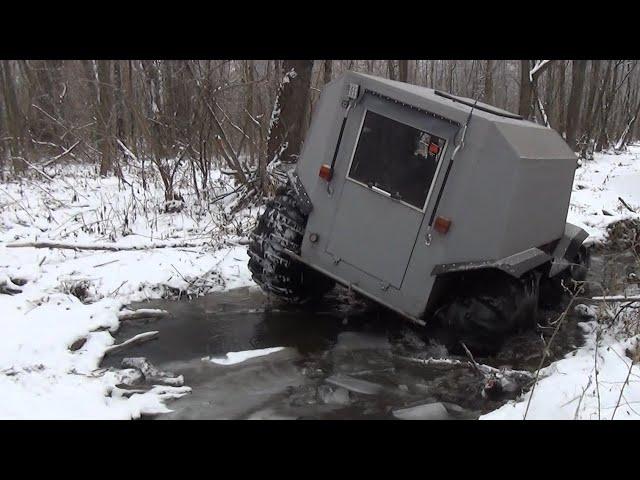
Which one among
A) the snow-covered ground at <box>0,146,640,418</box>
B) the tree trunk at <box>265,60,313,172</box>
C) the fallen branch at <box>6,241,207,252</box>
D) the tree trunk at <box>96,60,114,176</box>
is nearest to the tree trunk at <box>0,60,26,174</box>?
the tree trunk at <box>96,60,114,176</box>

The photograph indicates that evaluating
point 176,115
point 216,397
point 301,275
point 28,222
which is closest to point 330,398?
point 216,397

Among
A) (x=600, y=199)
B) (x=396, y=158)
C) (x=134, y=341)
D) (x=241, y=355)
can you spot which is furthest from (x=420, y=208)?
(x=600, y=199)

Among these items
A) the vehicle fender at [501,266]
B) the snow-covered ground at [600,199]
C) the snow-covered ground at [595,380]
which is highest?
the vehicle fender at [501,266]

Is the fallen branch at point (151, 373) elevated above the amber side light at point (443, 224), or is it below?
below

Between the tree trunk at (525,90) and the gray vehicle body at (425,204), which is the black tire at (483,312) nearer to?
the gray vehicle body at (425,204)

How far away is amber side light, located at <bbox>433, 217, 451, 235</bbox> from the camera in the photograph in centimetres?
496

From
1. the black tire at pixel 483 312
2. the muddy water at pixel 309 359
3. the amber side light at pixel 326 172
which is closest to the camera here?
the muddy water at pixel 309 359

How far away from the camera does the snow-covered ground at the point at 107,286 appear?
3840mm

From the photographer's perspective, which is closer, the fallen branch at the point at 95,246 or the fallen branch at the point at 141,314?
the fallen branch at the point at 141,314

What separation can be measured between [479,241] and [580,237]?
2.93 meters

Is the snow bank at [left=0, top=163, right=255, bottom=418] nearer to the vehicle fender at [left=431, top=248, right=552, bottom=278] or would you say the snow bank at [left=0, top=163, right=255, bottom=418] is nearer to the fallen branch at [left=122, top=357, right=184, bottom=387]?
the fallen branch at [left=122, top=357, right=184, bottom=387]

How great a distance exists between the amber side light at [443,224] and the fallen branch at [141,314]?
10.3 ft

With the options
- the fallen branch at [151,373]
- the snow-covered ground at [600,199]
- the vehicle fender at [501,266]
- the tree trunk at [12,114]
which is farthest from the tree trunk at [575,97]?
the fallen branch at [151,373]

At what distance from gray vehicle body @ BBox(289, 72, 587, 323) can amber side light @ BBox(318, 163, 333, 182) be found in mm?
42
